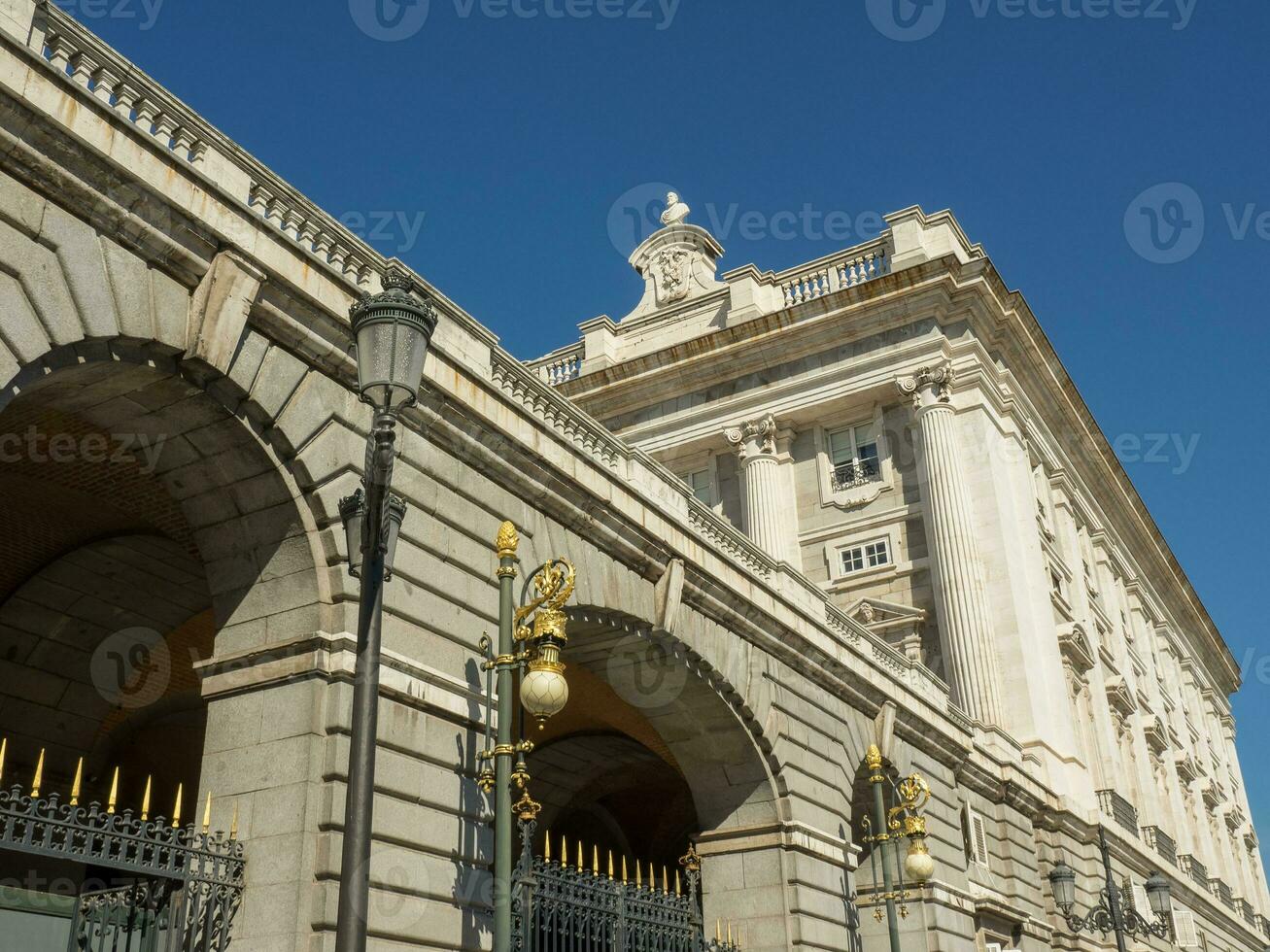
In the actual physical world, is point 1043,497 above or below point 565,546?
above

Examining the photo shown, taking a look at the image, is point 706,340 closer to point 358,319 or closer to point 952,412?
point 952,412

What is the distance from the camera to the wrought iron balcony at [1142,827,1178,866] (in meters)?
42.4

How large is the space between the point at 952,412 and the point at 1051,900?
13504 millimetres

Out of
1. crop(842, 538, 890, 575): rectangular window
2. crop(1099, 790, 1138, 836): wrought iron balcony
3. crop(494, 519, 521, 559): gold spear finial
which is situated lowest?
crop(494, 519, 521, 559): gold spear finial

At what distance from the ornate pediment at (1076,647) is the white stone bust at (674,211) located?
2014 cm

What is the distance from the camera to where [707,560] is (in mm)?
18594

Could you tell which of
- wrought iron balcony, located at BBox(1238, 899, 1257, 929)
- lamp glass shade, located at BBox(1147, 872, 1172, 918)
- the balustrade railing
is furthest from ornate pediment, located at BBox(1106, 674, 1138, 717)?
wrought iron balcony, located at BBox(1238, 899, 1257, 929)

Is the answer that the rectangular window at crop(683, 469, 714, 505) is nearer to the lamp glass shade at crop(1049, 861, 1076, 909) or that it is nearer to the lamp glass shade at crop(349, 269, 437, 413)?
the lamp glass shade at crop(1049, 861, 1076, 909)

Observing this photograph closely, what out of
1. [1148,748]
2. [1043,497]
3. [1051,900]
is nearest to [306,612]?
[1051,900]

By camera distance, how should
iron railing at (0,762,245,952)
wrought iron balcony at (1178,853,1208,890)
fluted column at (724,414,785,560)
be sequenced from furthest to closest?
1. wrought iron balcony at (1178,853,1208,890)
2. fluted column at (724,414,785,560)
3. iron railing at (0,762,245,952)

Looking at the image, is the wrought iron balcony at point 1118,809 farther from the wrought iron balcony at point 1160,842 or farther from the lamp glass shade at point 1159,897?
the lamp glass shade at point 1159,897

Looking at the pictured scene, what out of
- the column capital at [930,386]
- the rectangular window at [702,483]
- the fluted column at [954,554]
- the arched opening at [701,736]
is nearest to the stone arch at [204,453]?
the arched opening at [701,736]

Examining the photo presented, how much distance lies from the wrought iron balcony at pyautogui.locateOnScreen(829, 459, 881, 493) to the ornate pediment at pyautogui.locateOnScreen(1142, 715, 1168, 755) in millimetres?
17176

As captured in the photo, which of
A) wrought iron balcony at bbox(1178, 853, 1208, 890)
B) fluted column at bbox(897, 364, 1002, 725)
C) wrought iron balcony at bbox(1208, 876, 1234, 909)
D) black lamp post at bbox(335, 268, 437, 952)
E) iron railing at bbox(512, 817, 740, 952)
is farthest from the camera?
wrought iron balcony at bbox(1208, 876, 1234, 909)
